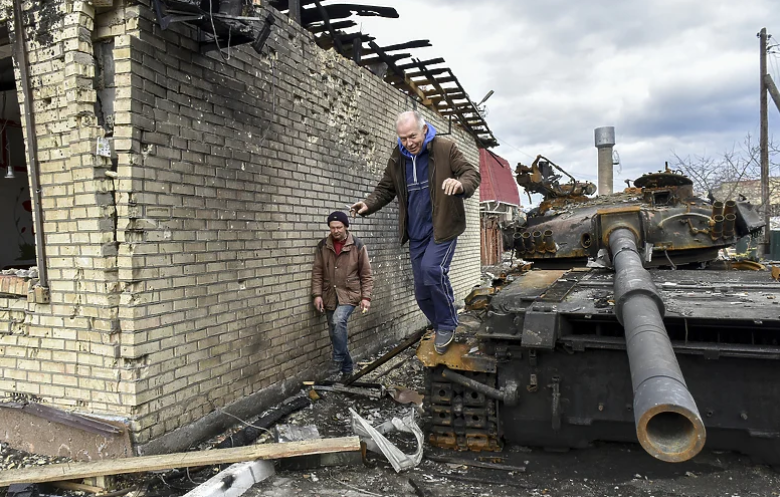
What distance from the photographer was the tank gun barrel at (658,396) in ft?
6.31

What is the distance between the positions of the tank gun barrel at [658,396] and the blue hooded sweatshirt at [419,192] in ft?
6.03

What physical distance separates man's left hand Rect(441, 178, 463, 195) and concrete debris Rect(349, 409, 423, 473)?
172 cm

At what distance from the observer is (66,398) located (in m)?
3.85

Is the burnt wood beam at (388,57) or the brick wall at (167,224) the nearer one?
the brick wall at (167,224)

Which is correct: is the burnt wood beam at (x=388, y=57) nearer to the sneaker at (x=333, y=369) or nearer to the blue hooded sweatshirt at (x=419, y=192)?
the blue hooded sweatshirt at (x=419, y=192)

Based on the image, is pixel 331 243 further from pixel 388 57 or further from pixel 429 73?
pixel 429 73

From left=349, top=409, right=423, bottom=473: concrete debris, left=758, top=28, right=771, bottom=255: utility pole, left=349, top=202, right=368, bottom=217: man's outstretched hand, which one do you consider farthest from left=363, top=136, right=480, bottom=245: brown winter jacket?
left=758, top=28, right=771, bottom=255: utility pole

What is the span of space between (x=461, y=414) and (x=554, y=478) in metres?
0.72

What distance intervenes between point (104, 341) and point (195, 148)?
1533mm

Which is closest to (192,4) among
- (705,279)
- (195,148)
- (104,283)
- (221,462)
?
(195,148)

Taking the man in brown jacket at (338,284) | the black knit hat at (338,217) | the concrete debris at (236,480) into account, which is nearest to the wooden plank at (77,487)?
the concrete debris at (236,480)

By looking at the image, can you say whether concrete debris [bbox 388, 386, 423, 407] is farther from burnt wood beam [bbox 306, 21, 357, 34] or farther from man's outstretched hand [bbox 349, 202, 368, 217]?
burnt wood beam [bbox 306, 21, 357, 34]

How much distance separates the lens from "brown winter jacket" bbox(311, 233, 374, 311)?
5.65 meters

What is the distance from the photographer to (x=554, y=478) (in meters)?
3.61
